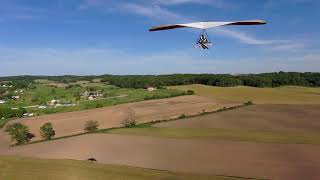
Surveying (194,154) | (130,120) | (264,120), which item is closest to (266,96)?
(264,120)

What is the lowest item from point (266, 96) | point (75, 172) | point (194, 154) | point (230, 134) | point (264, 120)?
point (75, 172)

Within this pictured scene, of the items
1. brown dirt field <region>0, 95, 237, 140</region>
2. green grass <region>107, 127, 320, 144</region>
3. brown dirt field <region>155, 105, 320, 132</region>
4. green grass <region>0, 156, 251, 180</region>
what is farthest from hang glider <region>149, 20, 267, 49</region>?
brown dirt field <region>0, 95, 237, 140</region>

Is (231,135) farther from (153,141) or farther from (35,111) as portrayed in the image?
(35,111)

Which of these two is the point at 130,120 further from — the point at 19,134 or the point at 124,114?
the point at 19,134

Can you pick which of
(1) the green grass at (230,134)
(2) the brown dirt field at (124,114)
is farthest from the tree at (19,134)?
(1) the green grass at (230,134)

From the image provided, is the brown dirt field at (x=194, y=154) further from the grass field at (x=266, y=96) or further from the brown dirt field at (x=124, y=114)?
the grass field at (x=266, y=96)

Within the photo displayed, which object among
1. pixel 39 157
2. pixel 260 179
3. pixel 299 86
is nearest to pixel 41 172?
pixel 39 157

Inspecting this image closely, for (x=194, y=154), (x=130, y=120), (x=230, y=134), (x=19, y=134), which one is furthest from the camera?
(x=130, y=120)
